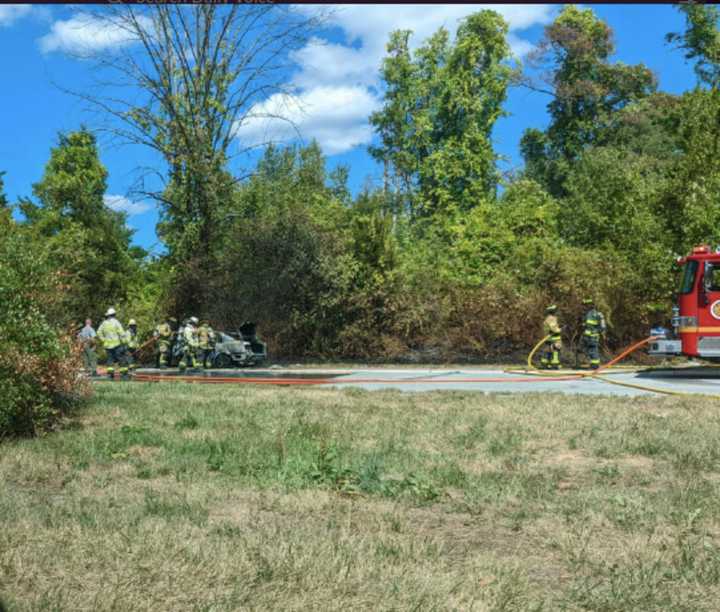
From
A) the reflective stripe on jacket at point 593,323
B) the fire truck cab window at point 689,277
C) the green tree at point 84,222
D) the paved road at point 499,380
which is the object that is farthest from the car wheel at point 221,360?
the fire truck cab window at point 689,277

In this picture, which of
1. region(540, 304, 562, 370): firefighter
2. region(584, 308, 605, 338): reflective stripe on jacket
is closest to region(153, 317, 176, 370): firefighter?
region(540, 304, 562, 370): firefighter

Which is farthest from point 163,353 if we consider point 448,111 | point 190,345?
point 448,111

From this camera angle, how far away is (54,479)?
6.61 m

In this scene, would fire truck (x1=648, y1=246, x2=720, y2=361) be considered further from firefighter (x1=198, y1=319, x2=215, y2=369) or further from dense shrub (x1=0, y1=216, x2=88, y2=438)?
dense shrub (x1=0, y1=216, x2=88, y2=438)

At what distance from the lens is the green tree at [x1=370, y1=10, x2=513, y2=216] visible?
43.8 meters

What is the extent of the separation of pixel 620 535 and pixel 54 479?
190 inches

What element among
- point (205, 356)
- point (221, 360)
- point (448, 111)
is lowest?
point (221, 360)

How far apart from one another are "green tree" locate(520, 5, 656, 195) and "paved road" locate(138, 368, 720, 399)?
2512 centimetres

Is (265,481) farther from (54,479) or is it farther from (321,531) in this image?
(54,479)

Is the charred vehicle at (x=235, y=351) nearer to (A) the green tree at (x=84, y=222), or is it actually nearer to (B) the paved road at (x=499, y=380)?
(B) the paved road at (x=499, y=380)

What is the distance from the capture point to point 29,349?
8836 millimetres

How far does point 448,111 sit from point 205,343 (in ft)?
93.3

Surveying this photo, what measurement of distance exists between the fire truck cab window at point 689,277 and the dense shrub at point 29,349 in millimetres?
13023

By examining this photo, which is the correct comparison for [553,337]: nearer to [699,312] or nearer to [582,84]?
[699,312]
